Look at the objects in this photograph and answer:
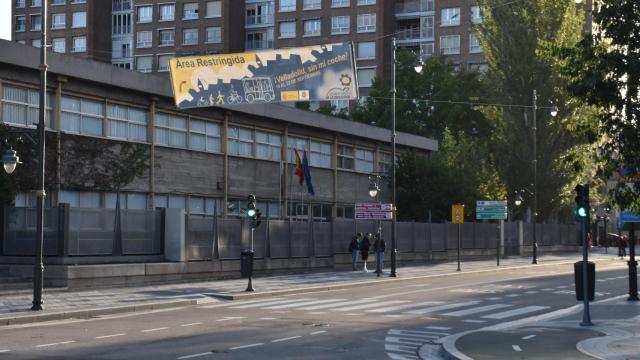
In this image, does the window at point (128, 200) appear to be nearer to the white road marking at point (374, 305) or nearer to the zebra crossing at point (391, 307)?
the zebra crossing at point (391, 307)

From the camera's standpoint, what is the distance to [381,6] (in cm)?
9331

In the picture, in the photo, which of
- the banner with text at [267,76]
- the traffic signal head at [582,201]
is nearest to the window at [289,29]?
the banner with text at [267,76]

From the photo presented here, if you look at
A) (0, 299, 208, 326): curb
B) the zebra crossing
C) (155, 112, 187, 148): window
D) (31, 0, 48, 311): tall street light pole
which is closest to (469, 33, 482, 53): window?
(155, 112, 187, 148): window

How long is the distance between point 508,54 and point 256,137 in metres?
26.3

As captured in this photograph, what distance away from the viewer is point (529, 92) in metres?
65.4

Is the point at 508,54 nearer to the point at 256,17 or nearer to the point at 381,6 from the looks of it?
the point at 381,6

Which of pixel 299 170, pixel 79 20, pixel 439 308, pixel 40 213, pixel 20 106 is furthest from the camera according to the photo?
pixel 79 20

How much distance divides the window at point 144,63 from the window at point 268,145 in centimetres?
4997

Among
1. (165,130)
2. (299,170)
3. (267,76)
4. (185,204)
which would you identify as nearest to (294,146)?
(299,170)

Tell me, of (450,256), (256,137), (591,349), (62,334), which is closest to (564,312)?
(591,349)

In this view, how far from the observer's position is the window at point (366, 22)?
3674 inches

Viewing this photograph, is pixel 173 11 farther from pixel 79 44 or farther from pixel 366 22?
pixel 366 22

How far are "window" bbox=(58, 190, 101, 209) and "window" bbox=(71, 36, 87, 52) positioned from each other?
59.9 meters

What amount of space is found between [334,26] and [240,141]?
2001 inches
